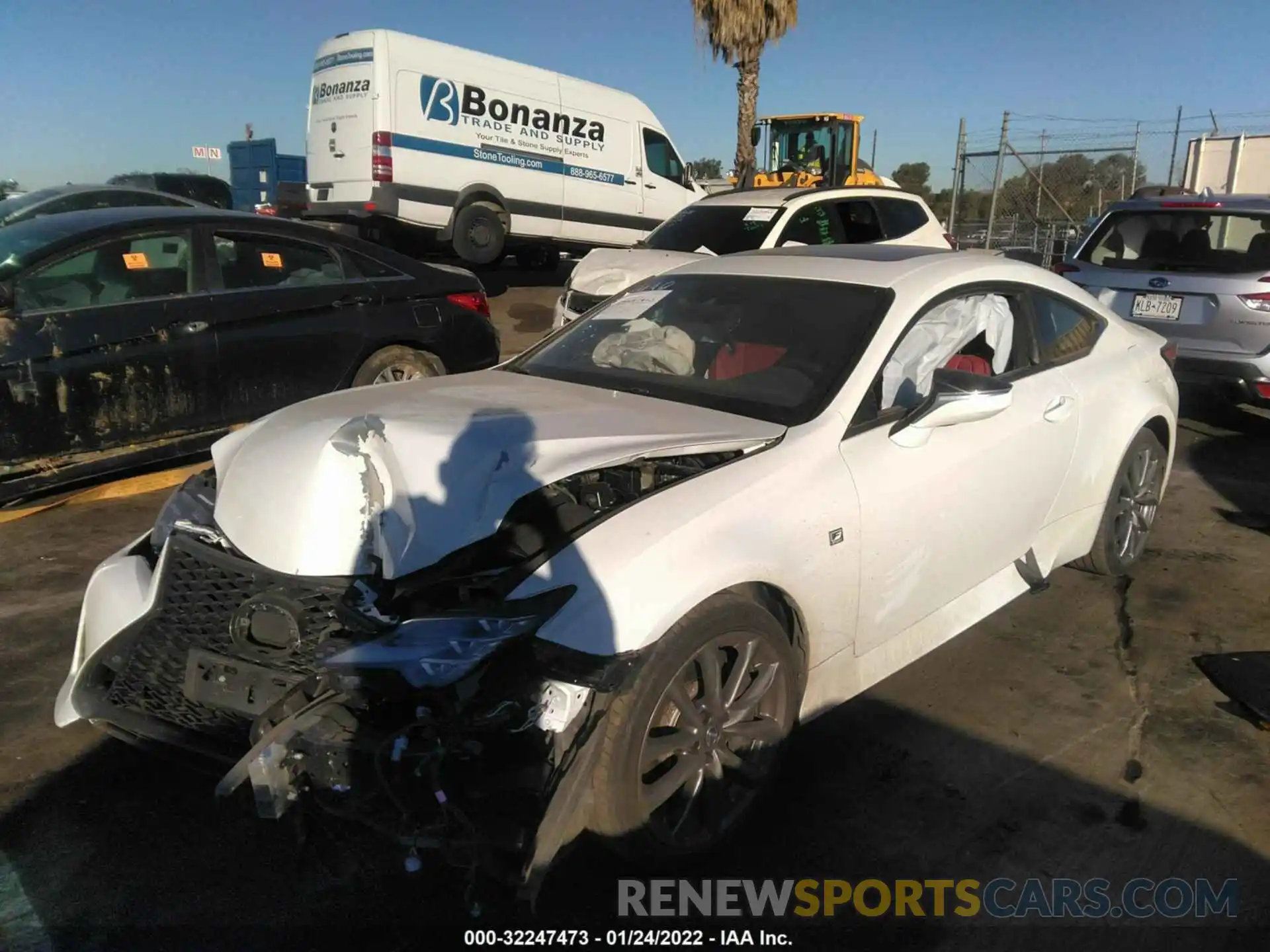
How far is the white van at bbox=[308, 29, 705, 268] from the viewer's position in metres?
12.1

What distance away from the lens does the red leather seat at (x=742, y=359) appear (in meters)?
3.53

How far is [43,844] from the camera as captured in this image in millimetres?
2738

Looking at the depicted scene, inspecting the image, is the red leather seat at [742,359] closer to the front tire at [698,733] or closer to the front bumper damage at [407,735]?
the front tire at [698,733]

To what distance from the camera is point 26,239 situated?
5.19m

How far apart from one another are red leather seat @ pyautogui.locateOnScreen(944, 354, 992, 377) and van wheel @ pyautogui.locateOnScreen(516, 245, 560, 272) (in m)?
13.1

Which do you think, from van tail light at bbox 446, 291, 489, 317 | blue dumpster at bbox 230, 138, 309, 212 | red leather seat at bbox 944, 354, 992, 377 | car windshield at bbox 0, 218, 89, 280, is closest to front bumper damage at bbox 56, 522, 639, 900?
red leather seat at bbox 944, 354, 992, 377

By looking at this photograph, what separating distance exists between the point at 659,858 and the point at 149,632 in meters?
1.55

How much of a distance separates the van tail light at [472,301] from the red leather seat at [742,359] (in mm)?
3536

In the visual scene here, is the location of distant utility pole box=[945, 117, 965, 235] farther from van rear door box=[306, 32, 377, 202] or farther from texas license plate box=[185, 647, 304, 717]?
texas license plate box=[185, 647, 304, 717]

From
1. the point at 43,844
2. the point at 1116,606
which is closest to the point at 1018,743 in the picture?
the point at 1116,606

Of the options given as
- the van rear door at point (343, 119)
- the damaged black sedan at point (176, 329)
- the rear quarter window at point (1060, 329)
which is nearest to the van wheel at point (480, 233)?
the van rear door at point (343, 119)

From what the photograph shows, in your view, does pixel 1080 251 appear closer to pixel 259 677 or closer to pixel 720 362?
pixel 720 362

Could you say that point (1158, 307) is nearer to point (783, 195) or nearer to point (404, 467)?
point (783, 195)

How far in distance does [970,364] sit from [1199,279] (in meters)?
4.34
